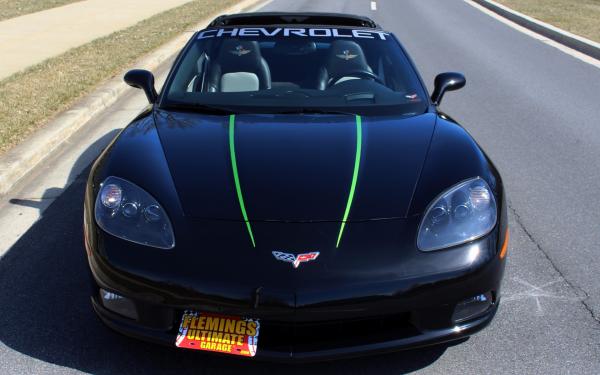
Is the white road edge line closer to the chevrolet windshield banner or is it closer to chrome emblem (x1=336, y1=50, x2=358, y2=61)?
the chevrolet windshield banner

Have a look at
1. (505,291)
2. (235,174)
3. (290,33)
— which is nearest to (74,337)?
(235,174)

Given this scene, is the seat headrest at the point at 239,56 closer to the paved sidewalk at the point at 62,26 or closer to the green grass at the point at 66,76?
the green grass at the point at 66,76

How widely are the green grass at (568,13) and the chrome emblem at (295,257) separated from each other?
42.2 ft

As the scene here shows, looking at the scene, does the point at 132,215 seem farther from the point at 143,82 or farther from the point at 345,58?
the point at 345,58

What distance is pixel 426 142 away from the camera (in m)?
3.50

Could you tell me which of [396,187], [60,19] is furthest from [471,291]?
[60,19]

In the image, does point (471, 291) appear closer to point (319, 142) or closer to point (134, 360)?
point (319, 142)

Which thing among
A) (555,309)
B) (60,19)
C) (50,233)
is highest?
(555,309)

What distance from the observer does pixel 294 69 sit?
466 centimetres

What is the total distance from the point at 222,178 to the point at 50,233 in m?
1.77

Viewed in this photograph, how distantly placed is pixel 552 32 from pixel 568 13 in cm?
416

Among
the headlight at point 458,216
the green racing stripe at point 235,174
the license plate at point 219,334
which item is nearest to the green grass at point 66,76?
the green racing stripe at point 235,174

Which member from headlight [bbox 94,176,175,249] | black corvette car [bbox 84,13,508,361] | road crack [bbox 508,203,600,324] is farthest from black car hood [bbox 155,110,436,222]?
road crack [bbox 508,203,600,324]

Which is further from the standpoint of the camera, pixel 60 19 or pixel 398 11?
pixel 398 11
